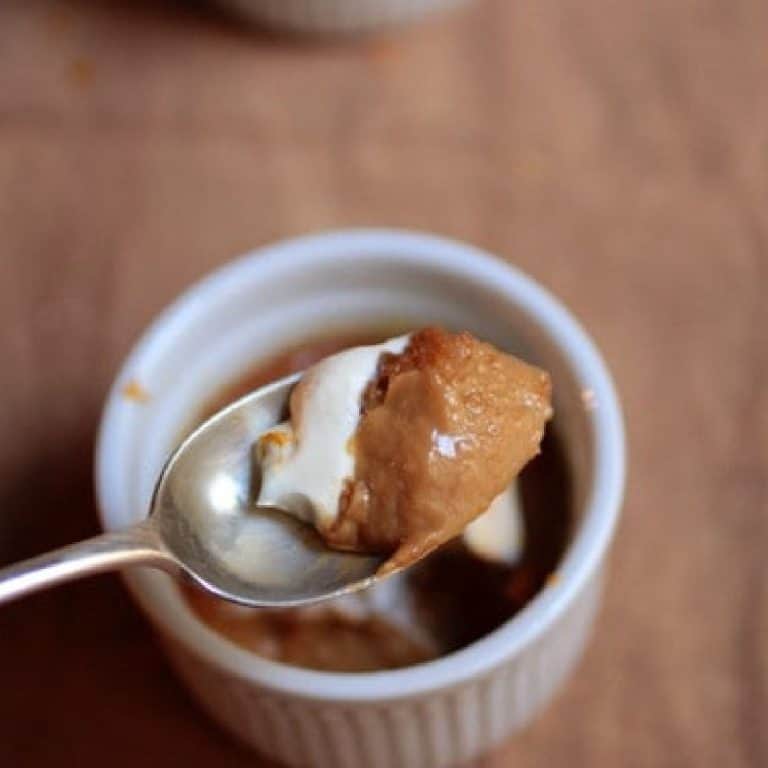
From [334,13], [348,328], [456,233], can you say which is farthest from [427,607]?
[334,13]

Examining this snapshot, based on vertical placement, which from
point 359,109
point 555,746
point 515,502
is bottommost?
point 555,746

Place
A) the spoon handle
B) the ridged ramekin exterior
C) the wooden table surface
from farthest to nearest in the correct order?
the wooden table surface, the ridged ramekin exterior, the spoon handle

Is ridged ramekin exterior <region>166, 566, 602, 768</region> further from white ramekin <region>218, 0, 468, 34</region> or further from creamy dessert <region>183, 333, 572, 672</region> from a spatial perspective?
white ramekin <region>218, 0, 468, 34</region>

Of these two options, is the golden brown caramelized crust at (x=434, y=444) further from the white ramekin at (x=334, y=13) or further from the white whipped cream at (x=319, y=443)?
the white ramekin at (x=334, y=13)

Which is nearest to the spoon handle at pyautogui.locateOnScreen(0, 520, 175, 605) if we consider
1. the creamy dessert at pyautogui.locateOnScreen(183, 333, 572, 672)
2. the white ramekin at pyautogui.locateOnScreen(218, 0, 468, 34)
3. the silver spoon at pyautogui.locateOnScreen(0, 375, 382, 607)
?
the silver spoon at pyautogui.locateOnScreen(0, 375, 382, 607)

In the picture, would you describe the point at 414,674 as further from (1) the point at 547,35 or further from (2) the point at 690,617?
(1) the point at 547,35

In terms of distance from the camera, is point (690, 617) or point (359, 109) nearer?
point (690, 617)

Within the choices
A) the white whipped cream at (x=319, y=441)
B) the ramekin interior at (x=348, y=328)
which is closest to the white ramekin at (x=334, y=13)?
the ramekin interior at (x=348, y=328)

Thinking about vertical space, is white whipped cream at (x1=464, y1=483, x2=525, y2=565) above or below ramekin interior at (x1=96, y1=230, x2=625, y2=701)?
below

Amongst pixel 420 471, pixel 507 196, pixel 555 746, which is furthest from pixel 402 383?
pixel 507 196
